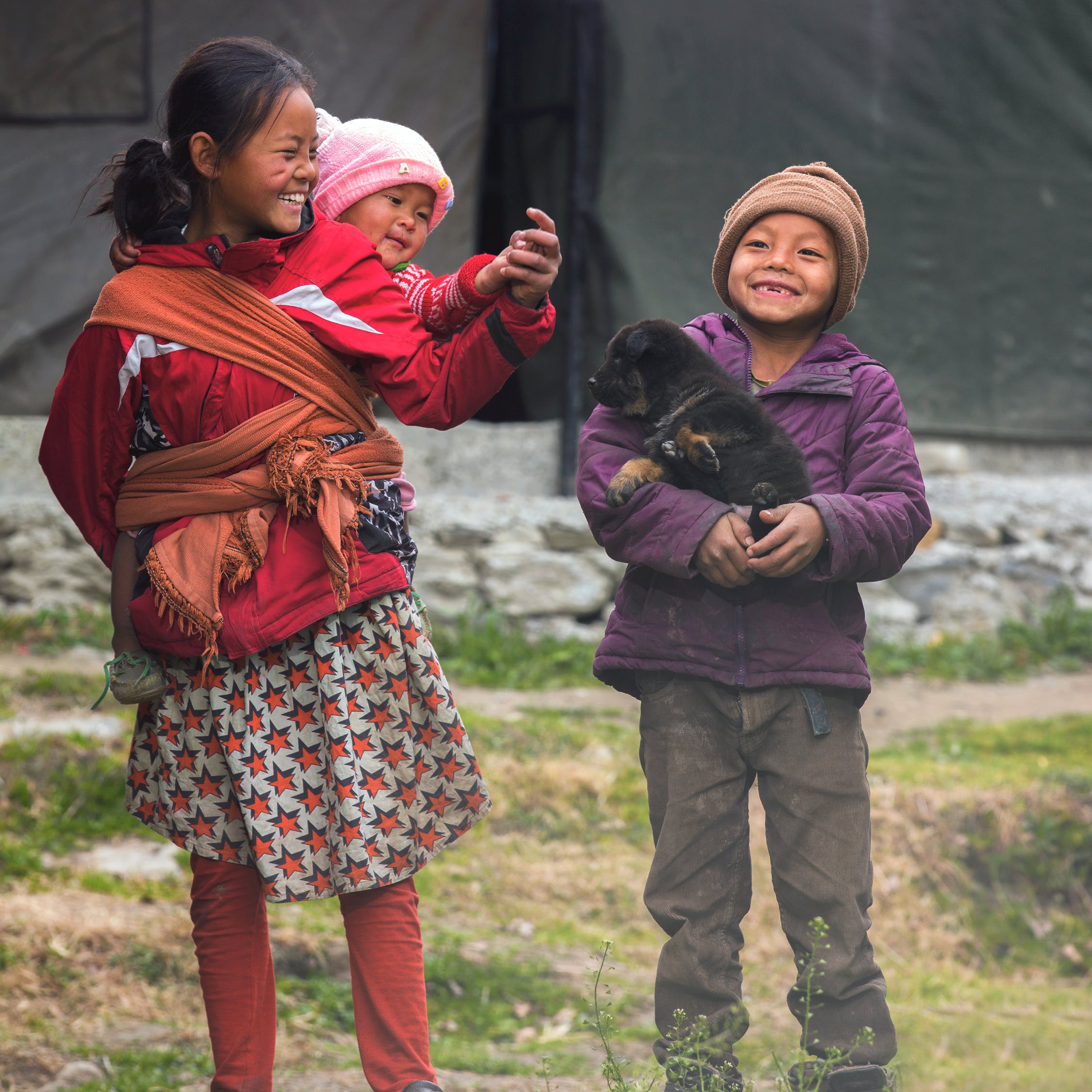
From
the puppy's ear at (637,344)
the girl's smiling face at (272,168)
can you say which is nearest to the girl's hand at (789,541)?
the puppy's ear at (637,344)

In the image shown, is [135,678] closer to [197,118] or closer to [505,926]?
[197,118]

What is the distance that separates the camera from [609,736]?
513cm

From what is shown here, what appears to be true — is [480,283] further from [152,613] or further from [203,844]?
[203,844]

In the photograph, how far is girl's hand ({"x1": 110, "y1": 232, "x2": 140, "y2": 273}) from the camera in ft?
7.00

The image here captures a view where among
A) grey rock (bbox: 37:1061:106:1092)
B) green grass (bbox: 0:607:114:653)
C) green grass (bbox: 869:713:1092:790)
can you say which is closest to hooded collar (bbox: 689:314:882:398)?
grey rock (bbox: 37:1061:106:1092)

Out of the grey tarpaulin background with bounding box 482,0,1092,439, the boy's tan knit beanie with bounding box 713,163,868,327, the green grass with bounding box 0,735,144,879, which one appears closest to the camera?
the boy's tan knit beanie with bounding box 713,163,868,327

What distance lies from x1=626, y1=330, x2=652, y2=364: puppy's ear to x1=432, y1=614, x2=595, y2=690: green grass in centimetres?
373

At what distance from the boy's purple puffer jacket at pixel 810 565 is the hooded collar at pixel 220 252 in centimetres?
66

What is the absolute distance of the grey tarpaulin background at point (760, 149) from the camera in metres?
5.87

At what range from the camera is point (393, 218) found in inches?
90.8

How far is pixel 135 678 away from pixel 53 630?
4.03m

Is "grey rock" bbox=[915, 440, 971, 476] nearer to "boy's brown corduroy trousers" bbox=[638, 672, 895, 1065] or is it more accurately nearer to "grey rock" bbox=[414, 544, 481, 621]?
"grey rock" bbox=[414, 544, 481, 621]

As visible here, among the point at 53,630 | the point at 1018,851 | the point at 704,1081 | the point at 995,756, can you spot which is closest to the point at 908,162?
the point at 995,756

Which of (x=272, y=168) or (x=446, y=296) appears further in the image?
(x=446, y=296)
